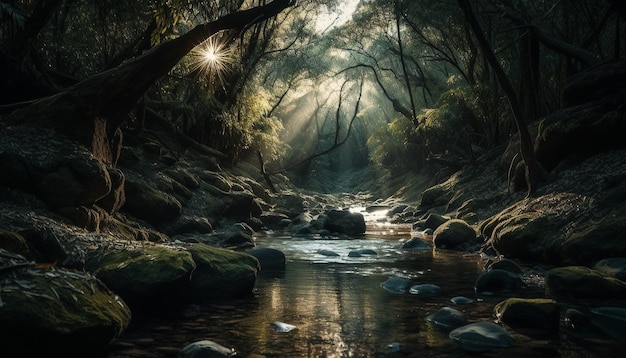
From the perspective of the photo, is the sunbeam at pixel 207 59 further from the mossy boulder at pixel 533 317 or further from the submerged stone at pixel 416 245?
the mossy boulder at pixel 533 317

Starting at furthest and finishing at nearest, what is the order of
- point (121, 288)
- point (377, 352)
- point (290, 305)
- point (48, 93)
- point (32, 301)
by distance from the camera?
point (48, 93) < point (290, 305) < point (121, 288) < point (377, 352) < point (32, 301)

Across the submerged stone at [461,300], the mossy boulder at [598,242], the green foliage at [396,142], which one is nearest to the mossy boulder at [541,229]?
the mossy boulder at [598,242]

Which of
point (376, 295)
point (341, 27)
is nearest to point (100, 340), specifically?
point (376, 295)

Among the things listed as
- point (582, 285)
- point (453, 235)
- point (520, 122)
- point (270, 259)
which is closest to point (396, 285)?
point (582, 285)

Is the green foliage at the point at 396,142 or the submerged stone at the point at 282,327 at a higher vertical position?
the green foliage at the point at 396,142

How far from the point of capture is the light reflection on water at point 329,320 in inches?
165

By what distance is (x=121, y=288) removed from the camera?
17.5 ft

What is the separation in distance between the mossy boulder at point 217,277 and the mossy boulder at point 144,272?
0.87 feet

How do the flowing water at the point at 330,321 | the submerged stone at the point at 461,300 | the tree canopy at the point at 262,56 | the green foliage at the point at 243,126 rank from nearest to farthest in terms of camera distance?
the flowing water at the point at 330,321 < the submerged stone at the point at 461,300 < the tree canopy at the point at 262,56 < the green foliage at the point at 243,126

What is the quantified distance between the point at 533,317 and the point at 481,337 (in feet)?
2.69

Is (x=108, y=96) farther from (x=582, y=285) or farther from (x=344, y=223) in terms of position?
(x=582, y=285)

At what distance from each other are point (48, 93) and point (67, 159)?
137 inches

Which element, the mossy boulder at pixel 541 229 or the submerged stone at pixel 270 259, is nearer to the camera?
the mossy boulder at pixel 541 229

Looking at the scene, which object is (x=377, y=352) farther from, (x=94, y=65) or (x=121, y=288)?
(x=94, y=65)
